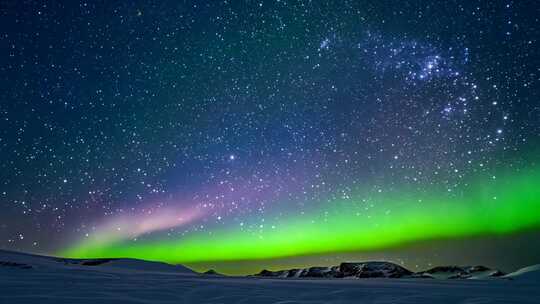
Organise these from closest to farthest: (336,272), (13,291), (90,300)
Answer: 1. (90,300)
2. (13,291)
3. (336,272)

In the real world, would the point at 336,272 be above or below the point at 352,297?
below

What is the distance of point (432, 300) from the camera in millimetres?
5754

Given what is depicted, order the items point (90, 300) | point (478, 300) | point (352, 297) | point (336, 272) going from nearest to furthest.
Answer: point (90, 300) → point (478, 300) → point (352, 297) → point (336, 272)

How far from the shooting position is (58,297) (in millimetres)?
5137

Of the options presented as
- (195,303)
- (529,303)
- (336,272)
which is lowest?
(336,272)

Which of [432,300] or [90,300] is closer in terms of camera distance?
[90,300]

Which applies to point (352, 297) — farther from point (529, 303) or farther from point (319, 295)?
point (529, 303)

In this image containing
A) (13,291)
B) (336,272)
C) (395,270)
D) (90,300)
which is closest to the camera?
(90,300)

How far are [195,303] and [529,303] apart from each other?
5171 mm

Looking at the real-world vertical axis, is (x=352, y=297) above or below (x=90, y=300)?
below

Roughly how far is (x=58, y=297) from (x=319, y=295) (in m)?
4.12

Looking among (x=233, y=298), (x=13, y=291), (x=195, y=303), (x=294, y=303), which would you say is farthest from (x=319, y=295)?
(x=13, y=291)

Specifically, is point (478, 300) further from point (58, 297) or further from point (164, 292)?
point (58, 297)

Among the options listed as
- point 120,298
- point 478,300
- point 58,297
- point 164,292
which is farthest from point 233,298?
point 478,300
